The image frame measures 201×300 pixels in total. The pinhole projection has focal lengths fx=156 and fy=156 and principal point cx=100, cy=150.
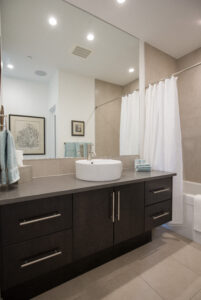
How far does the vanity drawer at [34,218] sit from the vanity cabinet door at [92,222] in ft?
0.24

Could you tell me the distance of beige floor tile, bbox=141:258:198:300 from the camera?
3.82 ft

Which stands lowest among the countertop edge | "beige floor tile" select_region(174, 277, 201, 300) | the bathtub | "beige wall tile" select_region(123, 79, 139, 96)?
"beige floor tile" select_region(174, 277, 201, 300)

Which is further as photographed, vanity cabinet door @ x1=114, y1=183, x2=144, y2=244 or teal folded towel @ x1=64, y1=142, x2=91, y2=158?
teal folded towel @ x1=64, y1=142, x2=91, y2=158

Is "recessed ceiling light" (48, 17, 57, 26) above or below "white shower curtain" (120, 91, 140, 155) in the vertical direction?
above

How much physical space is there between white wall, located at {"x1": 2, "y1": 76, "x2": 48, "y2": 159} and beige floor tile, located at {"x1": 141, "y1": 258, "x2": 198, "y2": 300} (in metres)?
1.40

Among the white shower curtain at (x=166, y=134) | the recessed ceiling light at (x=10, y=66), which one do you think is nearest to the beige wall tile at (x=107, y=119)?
the white shower curtain at (x=166, y=134)

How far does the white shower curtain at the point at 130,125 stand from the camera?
2035mm

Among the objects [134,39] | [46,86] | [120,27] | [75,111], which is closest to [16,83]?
[46,86]

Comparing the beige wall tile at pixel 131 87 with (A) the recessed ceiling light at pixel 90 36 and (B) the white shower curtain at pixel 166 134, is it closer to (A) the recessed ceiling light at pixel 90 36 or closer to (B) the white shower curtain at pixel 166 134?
(B) the white shower curtain at pixel 166 134

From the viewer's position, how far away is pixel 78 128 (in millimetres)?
1671

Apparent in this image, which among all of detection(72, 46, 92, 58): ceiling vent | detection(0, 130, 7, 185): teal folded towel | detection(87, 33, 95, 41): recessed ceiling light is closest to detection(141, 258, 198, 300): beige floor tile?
detection(0, 130, 7, 185): teal folded towel

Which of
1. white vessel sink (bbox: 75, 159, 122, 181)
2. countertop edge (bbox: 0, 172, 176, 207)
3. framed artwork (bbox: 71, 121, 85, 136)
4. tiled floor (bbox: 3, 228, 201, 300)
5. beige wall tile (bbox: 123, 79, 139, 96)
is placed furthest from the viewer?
beige wall tile (bbox: 123, 79, 139, 96)

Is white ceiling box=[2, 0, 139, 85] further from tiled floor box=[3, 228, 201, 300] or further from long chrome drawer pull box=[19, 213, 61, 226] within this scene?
tiled floor box=[3, 228, 201, 300]

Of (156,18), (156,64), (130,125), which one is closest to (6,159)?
(130,125)
